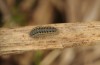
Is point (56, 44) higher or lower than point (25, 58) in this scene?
higher

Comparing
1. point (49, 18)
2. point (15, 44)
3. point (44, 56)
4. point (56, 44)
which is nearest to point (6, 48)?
point (15, 44)

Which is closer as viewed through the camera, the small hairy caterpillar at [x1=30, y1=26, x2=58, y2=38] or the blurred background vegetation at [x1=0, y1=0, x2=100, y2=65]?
the small hairy caterpillar at [x1=30, y1=26, x2=58, y2=38]

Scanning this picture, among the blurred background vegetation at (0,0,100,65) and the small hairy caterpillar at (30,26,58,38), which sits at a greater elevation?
the small hairy caterpillar at (30,26,58,38)

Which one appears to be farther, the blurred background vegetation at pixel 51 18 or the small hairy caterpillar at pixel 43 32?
the blurred background vegetation at pixel 51 18

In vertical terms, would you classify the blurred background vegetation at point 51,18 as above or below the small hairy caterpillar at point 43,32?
below

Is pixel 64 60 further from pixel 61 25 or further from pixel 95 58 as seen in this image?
pixel 61 25
